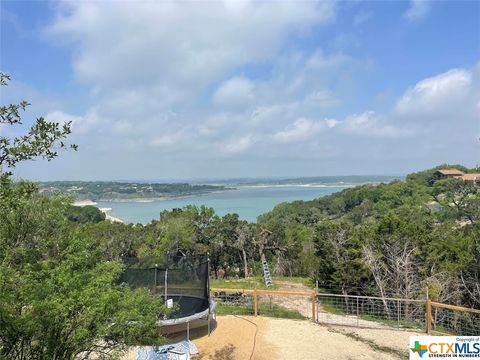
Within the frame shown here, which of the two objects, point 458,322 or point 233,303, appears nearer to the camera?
point 458,322

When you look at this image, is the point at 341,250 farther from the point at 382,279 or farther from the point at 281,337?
the point at 281,337

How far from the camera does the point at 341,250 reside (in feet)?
71.8

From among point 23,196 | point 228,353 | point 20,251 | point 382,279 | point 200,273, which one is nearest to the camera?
point 23,196

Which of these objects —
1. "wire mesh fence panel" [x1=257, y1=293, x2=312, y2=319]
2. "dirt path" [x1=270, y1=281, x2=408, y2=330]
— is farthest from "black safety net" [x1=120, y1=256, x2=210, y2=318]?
"dirt path" [x1=270, y1=281, x2=408, y2=330]

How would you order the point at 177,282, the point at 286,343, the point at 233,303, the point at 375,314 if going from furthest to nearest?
the point at 375,314
the point at 233,303
the point at 177,282
the point at 286,343

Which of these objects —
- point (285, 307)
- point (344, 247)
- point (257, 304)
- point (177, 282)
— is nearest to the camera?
point (177, 282)

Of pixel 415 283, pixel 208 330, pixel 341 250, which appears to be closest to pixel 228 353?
pixel 208 330

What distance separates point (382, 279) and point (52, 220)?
1458cm

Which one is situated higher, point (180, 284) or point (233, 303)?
point (180, 284)

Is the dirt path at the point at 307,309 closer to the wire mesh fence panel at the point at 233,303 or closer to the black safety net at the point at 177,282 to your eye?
the wire mesh fence panel at the point at 233,303

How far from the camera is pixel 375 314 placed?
16453mm

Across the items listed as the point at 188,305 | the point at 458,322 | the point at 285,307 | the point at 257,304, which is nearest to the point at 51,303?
the point at 188,305

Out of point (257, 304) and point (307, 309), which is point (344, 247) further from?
point (257, 304)

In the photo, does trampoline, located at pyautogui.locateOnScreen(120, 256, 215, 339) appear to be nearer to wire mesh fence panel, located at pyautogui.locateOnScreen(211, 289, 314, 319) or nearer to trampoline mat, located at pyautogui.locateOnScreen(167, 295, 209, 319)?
trampoline mat, located at pyautogui.locateOnScreen(167, 295, 209, 319)
